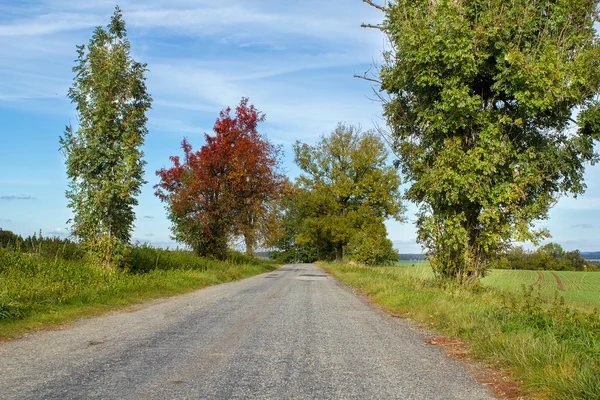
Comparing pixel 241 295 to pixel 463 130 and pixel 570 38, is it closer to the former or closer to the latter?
pixel 463 130

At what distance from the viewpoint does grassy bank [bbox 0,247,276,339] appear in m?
8.34

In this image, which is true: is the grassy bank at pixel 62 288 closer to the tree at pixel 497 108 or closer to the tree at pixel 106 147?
the tree at pixel 106 147

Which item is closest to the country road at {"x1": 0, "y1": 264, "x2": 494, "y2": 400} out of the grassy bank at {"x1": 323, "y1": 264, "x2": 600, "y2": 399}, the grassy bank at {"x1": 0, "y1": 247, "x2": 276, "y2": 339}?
the grassy bank at {"x1": 323, "y1": 264, "x2": 600, "y2": 399}

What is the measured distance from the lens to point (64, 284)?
1101 cm

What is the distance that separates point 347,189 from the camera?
43.9 m

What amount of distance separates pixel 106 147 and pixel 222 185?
1267cm

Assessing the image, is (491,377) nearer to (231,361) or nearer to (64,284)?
(231,361)

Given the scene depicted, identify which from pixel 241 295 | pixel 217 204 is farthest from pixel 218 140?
pixel 241 295

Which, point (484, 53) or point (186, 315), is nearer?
point (186, 315)

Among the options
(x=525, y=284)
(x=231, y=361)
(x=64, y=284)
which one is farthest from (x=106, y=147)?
(x=525, y=284)

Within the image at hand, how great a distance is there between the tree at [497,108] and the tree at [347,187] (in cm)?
2929

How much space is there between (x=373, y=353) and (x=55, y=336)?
4.87 m

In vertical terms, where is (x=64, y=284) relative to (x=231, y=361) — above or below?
above

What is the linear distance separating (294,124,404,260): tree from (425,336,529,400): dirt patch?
119 feet
